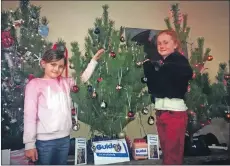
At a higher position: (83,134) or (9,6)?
(9,6)

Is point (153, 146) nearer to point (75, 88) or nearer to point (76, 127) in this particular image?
point (76, 127)

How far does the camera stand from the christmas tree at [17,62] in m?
1.79

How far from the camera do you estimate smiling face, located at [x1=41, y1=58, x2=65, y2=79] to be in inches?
72.5

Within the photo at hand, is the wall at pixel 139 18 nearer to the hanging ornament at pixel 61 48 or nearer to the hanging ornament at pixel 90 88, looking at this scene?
the hanging ornament at pixel 61 48

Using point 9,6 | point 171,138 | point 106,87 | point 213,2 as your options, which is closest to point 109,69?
point 106,87

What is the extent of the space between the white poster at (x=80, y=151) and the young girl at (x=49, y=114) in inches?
2.5

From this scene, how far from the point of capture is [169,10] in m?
2.07

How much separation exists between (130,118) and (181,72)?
49 cm

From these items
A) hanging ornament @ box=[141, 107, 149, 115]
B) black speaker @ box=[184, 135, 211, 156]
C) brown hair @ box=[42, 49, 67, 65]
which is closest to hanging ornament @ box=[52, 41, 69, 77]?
brown hair @ box=[42, 49, 67, 65]

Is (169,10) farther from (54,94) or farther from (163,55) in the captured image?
(54,94)

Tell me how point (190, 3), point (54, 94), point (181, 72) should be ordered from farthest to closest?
point (190, 3), point (181, 72), point (54, 94)

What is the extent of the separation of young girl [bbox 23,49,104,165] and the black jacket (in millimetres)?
550

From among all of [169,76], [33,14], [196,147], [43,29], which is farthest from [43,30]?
[196,147]

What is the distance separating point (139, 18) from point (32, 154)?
46.6 inches
